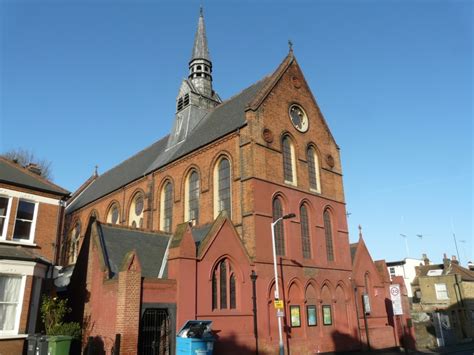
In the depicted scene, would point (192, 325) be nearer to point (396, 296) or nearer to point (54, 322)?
point (54, 322)

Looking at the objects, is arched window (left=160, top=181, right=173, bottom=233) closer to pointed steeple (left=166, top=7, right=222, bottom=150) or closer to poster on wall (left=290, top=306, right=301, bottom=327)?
pointed steeple (left=166, top=7, right=222, bottom=150)

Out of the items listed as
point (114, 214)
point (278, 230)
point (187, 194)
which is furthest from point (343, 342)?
point (114, 214)

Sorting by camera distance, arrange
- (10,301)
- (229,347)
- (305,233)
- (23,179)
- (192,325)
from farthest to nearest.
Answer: (305,233) < (23,179) < (229,347) < (192,325) < (10,301)

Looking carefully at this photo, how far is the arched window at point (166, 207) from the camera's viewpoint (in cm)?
3247

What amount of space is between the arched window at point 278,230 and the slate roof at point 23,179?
506 inches

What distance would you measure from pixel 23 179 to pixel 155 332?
1067cm

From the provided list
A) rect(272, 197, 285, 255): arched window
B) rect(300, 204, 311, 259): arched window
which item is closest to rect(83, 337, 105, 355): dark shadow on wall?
rect(272, 197, 285, 255): arched window

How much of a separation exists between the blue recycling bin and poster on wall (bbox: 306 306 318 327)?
10222 mm

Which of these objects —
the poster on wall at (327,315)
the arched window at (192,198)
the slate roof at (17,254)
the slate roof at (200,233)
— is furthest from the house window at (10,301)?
the poster on wall at (327,315)

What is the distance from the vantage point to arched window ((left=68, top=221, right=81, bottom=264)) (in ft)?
A: 142

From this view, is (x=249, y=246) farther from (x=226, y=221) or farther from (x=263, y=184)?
(x=263, y=184)

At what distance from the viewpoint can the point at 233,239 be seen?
23.6 meters

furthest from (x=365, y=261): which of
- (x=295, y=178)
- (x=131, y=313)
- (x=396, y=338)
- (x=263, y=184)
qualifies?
(x=131, y=313)

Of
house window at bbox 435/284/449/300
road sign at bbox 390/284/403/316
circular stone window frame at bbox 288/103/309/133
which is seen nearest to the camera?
road sign at bbox 390/284/403/316
